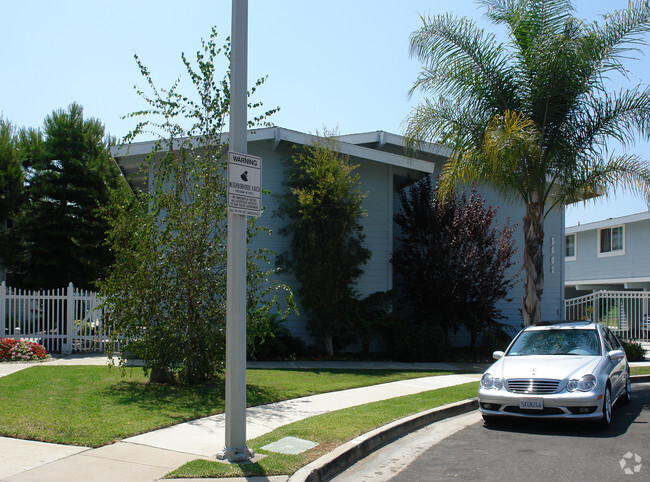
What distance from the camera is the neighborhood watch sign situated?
238 inches

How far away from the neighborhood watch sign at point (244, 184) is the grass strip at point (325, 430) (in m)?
2.47

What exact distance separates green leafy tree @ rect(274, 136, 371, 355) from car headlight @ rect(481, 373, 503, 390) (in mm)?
7069

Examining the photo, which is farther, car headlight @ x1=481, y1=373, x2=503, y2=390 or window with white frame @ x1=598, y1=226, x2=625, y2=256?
window with white frame @ x1=598, y1=226, x2=625, y2=256

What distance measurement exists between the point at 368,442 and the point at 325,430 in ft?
1.92

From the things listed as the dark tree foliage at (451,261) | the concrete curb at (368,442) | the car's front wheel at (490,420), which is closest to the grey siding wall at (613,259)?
the dark tree foliage at (451,261)

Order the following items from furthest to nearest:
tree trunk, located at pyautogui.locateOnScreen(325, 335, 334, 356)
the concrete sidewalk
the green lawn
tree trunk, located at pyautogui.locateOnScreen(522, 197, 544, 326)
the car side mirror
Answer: tree trunk, located at pyautogui.locateOnScreen(325, 335, 334, 356)
tree trunk, located at pyautogui.locateOnScreen(522, 197, 544, 326)
the car side mirror
the green lawn
the concrete sidewalk

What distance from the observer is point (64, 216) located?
23.2m

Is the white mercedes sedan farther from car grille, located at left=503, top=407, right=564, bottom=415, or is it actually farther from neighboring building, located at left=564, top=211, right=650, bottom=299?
neighboring building, located at left=564, top=211, right=650, bottom=299

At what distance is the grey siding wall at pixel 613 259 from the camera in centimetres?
2628

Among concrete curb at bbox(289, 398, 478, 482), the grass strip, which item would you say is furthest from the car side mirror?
the grass strip

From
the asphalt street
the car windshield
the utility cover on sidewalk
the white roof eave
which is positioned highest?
the white roof eave

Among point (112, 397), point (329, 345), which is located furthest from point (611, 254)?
point (112, 397)

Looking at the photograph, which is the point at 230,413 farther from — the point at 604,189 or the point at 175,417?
the point at 604,189

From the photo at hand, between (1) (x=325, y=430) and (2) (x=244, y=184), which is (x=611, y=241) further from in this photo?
(2) (x=244, y=184)
